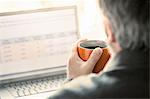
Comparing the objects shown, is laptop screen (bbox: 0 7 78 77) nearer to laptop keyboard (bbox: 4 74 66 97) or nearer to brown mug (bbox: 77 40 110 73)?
laptop keyboard (bbox: 4 74 66 97)

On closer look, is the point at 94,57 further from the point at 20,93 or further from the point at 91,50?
the point at 20,93

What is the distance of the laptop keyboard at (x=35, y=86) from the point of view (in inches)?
49.6

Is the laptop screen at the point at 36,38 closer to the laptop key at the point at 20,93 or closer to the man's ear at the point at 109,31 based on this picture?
the laptop key at the point at 20,93

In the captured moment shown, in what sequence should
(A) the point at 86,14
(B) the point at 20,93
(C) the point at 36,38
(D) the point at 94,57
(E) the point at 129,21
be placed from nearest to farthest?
(E) the point at 129,21
(D) the point at 94,57
(B) the point at 20,93
(C) the point at 36,38
(A) the point at 86,14

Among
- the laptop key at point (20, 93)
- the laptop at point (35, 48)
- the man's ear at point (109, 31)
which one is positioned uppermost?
the man's ear at point (109, 31)

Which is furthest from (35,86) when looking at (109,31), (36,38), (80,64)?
(109,31)

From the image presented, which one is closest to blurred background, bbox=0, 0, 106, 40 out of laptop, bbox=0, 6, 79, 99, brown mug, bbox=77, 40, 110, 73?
laptop, bbox=0, 6, 79, 99

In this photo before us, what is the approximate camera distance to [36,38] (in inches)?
53.4

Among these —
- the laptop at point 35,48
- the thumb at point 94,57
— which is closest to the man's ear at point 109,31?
the thumb at point 94,57

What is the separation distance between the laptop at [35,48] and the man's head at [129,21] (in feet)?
1.97

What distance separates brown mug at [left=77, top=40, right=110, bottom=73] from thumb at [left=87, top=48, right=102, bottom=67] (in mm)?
13

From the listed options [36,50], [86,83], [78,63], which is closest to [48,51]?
[36,50]

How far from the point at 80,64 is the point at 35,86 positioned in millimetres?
297

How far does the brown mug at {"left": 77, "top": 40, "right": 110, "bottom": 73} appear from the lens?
40.8 inches
